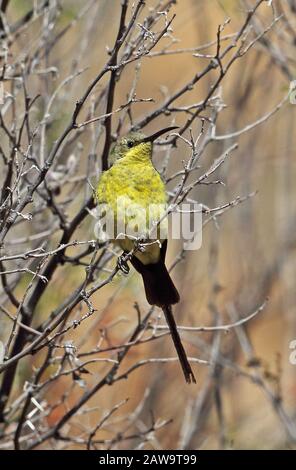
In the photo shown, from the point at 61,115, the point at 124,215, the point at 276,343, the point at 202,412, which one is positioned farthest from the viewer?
the point at 276,343

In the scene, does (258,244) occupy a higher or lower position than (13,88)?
lower

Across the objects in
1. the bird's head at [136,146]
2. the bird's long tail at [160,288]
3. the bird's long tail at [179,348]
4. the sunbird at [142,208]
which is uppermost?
the bird's head at [136,146]

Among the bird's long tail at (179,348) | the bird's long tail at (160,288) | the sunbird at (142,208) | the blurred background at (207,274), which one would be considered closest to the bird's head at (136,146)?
the sunbird at (142,208)

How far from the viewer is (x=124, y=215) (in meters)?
3.52

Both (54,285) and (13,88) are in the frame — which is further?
(54,285)

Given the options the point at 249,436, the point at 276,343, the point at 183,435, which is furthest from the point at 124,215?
the point at 276,343

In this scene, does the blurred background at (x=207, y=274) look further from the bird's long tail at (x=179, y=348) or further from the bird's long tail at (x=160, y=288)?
the bird's long tail at (x=179, y=348)

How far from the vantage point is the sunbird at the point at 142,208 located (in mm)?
3502

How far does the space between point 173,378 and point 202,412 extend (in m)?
0.63

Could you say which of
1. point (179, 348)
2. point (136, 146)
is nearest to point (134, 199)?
point (136, 146)

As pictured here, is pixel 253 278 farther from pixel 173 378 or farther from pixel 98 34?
pixel 98 34

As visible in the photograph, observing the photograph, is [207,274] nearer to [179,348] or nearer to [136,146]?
[136,146]

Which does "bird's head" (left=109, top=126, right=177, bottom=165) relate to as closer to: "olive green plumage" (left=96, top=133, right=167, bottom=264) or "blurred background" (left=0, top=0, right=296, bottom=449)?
"olive green plumage" (left=96, top=133, right=167, bottom=264)

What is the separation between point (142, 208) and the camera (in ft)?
11.6
